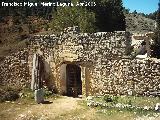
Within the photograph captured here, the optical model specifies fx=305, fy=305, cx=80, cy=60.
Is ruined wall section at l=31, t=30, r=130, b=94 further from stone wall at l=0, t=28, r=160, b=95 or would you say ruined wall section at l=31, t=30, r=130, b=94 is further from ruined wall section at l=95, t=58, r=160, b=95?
ruined wall section at l=95, t=58, r=160, b=95

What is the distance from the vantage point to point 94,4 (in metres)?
30.1

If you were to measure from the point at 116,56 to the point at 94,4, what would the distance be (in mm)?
14359

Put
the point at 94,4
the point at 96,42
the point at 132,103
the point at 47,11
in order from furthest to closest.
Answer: the point at 47,11, the point at 94,4, the point at 96,42, the point at 132,103

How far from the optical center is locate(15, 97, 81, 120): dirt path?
14982mm

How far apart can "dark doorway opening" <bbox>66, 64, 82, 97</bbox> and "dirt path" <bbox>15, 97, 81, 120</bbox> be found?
154cm

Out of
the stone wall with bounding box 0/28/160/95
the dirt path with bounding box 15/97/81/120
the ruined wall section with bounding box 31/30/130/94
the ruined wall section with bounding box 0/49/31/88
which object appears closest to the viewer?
the dirt path with bounding box 15/97/81/120

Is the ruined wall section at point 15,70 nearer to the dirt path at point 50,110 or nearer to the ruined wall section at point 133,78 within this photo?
the dirt path at point 50,110

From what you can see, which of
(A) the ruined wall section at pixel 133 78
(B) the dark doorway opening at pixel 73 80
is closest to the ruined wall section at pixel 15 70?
(B) the dark doorway opening at pixel 73 80

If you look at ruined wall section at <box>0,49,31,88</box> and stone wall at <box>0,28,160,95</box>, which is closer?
stone wall at <box>0,28,160,95</box>

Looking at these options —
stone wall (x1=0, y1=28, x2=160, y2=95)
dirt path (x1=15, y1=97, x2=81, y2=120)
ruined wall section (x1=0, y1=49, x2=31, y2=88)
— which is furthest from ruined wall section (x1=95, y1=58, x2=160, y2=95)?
ruined wall section (x1=0, y1=49, x2=31, y2=88)

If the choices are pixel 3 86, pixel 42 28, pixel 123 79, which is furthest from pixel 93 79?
pixel 42 28

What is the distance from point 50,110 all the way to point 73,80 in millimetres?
→ 3923

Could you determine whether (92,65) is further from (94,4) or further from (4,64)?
(94,4)

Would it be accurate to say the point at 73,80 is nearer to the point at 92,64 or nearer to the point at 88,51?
the point at 92,64
